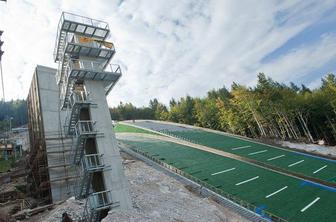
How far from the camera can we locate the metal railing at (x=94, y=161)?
1666 centimetres

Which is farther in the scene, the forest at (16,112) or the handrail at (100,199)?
the forest at (16,112)

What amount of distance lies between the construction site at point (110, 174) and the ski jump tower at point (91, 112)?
66 millimetres

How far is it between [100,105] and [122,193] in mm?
6333

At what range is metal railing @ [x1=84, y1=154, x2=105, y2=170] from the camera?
1666 centimetres

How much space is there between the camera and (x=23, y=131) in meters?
72.9

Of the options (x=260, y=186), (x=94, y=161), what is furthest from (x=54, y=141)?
(x=260, y=186)

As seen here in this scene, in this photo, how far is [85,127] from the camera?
17.9 m

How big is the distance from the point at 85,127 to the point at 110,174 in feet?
11.7

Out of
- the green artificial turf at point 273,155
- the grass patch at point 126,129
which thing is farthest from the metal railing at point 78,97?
the grass patch at point 126,129

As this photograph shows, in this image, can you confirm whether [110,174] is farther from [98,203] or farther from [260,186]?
A: [260,186]

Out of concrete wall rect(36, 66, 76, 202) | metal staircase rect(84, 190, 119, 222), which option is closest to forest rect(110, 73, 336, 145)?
concrete wall rect(36, 66, 76, 202)

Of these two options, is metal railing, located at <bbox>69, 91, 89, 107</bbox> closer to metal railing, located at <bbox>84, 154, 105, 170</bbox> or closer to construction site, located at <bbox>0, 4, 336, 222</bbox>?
construction site, located at <bbox>0, 4, 336, 222</bbox>

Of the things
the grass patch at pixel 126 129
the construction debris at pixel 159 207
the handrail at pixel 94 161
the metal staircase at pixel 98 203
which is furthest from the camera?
the grass patch at pixel 126 129

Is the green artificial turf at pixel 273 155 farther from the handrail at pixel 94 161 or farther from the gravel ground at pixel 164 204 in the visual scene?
the handrail at pixel 94 161
